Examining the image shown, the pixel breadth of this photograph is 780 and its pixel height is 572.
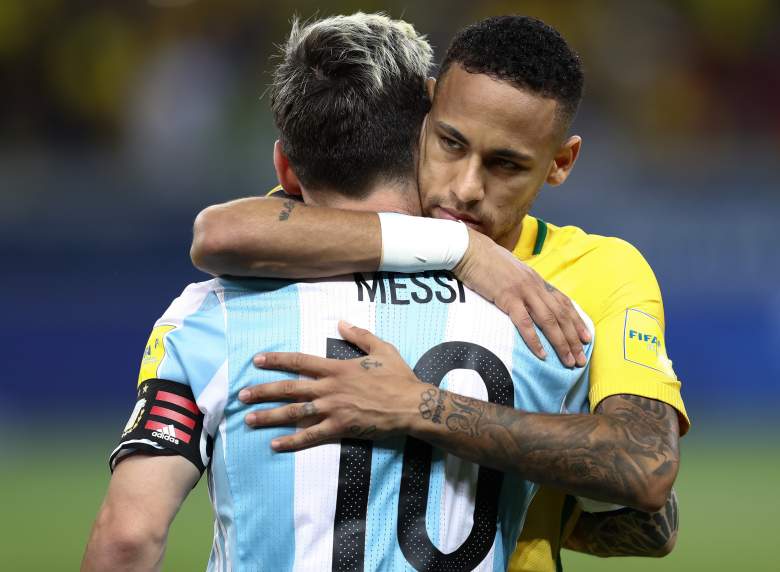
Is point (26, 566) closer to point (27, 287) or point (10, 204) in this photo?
point (27, 287)

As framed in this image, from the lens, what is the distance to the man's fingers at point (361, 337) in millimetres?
2033

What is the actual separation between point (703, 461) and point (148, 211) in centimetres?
556

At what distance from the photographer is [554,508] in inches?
97.7

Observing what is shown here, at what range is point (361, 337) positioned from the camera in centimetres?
204

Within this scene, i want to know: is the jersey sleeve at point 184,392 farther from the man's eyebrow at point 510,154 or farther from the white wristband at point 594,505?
the white wristband at point 594,505

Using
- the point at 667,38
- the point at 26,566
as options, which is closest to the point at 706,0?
the point at 667,38

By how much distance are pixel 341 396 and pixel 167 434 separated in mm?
351

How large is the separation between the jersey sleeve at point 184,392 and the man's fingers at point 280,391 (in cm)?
6

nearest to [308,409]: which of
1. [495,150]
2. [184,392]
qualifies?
[184,392]

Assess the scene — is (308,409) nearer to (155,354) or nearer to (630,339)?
(155,354)

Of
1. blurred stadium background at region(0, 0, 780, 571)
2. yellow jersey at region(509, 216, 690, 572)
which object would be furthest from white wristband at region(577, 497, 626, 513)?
blurred stadium background at region(0, 0, 780, 571)

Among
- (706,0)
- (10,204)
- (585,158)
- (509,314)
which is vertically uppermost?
(706,0)

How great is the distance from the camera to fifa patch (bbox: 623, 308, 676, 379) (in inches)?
90.5

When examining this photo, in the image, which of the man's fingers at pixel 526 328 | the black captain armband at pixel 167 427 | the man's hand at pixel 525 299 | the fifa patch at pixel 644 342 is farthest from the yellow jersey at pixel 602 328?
the black captain armband at pixel 167 427
